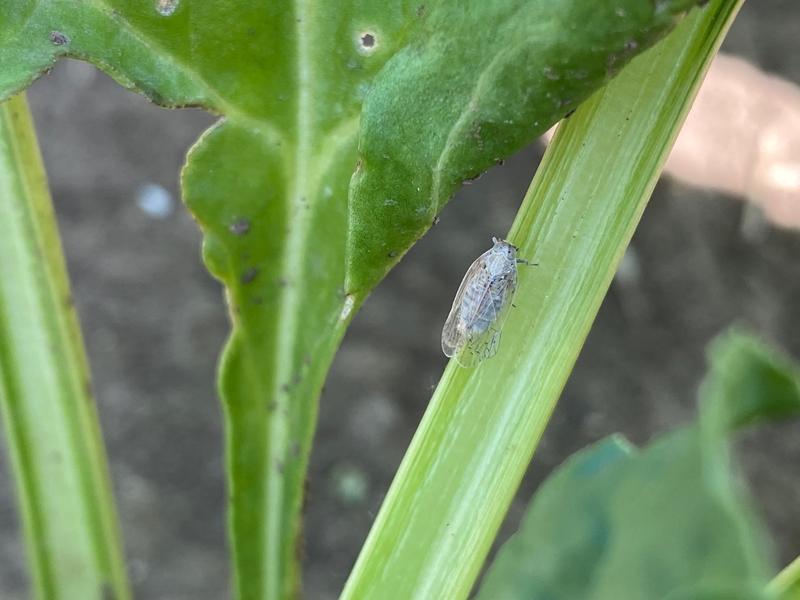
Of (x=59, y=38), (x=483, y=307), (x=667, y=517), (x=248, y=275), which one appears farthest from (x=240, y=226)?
(x=667, y=517)

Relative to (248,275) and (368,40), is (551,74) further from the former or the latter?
(248,275)

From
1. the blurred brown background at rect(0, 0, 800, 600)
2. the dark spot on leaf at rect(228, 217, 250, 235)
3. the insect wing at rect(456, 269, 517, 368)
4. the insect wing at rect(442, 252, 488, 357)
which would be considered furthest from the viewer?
the blurred brown background at rect(0, 0, 800, 600)

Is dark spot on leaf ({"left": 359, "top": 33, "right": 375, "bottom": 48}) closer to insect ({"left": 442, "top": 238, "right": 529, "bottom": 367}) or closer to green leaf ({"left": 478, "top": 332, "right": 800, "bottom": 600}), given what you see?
insect ({"left": 442, "top": 238, "right": 529, "bottom": 367})

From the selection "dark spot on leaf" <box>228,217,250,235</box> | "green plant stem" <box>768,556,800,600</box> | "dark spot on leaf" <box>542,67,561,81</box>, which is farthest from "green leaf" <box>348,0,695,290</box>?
"green plant stem" <box>768,556,800,600</box>

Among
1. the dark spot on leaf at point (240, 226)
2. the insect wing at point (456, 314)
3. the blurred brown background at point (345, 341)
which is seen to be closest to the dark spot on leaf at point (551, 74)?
the dark spot on leaf at point (240, 226)

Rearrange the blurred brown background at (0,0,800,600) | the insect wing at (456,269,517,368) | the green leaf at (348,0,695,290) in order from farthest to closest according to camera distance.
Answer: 1. the blurred brown background at (0,0,800,600)
2. the insect wing at (456,269,517,368)
3. the green leaf at (348,0,695,290)

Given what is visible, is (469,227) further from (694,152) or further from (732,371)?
(732,371)
